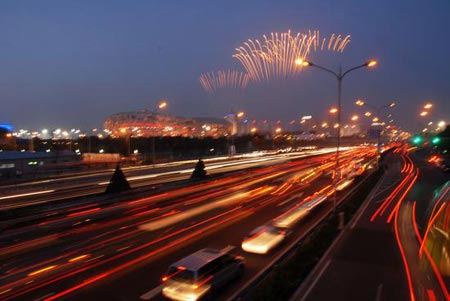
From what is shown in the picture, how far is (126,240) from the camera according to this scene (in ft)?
64.2

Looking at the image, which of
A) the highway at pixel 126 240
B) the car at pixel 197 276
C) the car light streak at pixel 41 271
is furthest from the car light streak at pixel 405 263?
the car light streak at pixel 41 271

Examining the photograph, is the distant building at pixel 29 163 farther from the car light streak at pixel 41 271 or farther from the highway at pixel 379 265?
Result: the highway at pixel 379 265

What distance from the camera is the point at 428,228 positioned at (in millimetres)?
21031

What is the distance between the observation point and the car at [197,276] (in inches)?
485

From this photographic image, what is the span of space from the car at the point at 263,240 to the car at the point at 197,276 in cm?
378

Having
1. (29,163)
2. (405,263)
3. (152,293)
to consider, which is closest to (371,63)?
(405,263)

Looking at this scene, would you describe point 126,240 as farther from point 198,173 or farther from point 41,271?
point 198,173

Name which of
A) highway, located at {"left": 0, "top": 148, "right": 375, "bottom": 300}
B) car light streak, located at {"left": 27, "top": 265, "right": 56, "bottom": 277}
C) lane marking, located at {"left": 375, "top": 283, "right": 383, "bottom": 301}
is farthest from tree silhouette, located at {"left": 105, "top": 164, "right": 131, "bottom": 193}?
lane marking, located at {"left": 375, "top": 283, "right": 383, "bottom": 301}

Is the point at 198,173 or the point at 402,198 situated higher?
the point at 198,173

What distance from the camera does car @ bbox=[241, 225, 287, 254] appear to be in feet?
58.2

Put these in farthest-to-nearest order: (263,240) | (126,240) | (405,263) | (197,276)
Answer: (126,240) → (263,240) → (405,263) → (197,276)

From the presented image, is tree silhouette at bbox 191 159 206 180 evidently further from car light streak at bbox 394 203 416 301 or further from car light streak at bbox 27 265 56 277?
car light streak at bbox 27 265 56 277

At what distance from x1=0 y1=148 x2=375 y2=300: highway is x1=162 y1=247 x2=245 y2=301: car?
59 centimetres

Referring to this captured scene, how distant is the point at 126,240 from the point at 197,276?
321 inches
